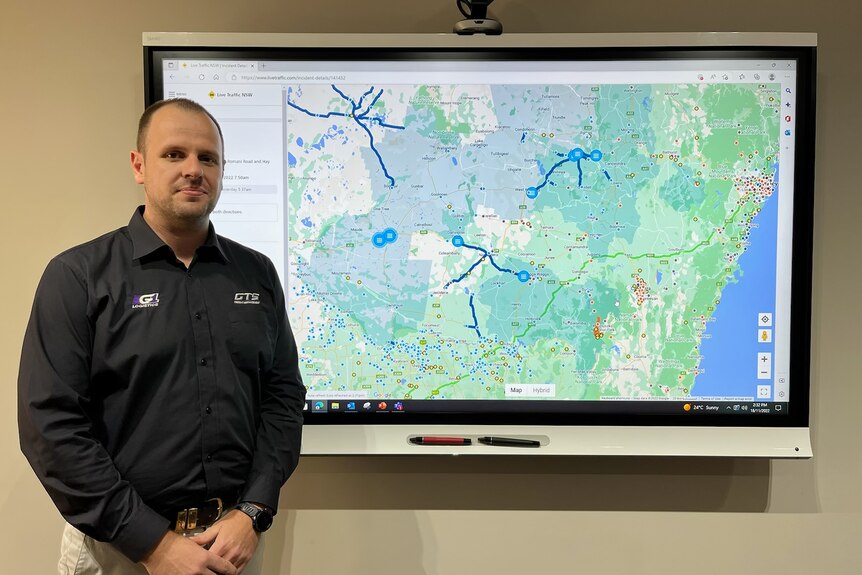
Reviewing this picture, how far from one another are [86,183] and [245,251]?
793mm

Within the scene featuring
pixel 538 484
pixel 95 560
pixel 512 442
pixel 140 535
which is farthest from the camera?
pixel 538 484

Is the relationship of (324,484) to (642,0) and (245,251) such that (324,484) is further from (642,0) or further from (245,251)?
(642,0)

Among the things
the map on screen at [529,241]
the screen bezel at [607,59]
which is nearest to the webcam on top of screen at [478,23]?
the screen bezel at [607,59]

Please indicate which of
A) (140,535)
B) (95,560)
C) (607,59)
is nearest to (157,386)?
(140,535)

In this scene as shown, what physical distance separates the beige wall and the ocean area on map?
0.93ft

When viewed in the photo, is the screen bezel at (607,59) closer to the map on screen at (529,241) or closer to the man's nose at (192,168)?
the map on screen at (529,241)

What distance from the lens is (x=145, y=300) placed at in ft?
4.40

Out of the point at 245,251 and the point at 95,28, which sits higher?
the point at 95,28

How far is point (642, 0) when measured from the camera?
1.98 meters

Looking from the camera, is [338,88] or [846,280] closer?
[338,88]

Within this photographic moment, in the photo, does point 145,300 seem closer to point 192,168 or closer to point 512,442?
point 192,168

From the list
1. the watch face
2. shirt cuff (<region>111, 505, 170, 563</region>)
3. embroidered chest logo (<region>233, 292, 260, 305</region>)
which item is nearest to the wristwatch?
the watch face

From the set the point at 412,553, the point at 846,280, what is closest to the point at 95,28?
the point at 412,553

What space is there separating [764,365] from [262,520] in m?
1.50
